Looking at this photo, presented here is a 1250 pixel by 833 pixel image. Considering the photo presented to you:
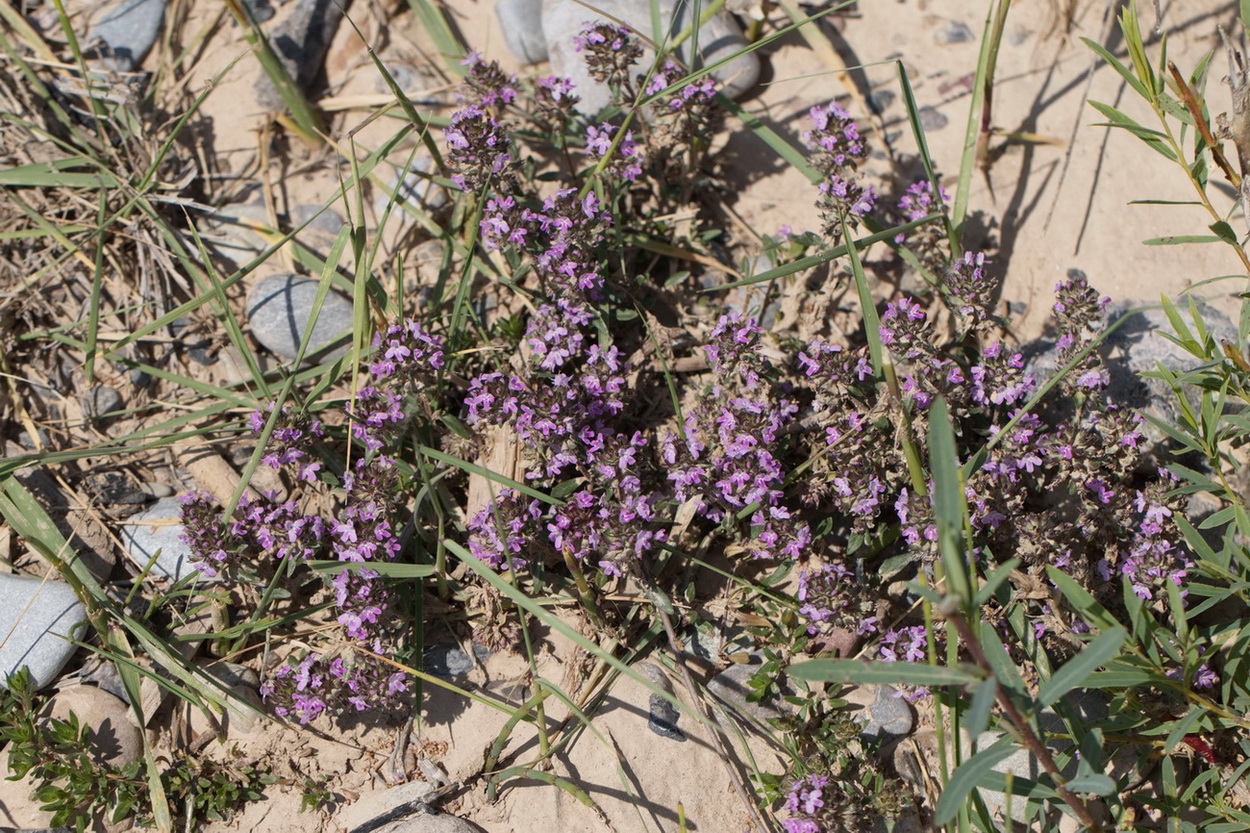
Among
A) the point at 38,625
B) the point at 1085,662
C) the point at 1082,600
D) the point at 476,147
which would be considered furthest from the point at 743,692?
the point at 38,625

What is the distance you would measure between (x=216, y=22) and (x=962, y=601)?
17.2 ft

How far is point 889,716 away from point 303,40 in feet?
15.1

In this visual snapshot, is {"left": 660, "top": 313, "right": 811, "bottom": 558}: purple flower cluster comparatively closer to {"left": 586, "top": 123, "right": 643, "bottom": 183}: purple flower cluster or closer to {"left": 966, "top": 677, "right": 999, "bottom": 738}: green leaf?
{"left": 586, "top": 123, "right": 643, "bottom": 183}: purple flower cluster

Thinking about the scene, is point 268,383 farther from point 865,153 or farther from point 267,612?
point 865,153

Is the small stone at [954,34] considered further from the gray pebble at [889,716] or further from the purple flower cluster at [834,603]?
the gray pebble at [889,716]

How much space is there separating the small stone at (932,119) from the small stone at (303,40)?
10.7 feet

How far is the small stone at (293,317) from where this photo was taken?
4797mm

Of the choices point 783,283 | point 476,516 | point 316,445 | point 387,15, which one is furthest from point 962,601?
point 387,15

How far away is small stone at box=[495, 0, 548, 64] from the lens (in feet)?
17.7

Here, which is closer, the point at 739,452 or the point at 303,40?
the point at 739,452

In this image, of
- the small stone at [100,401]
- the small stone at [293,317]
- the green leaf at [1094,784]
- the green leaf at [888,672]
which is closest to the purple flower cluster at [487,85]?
the small stone at [293,317]

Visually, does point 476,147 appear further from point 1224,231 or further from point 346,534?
point 1224,231

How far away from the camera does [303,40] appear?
552 cm

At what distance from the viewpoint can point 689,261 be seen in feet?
16.4
